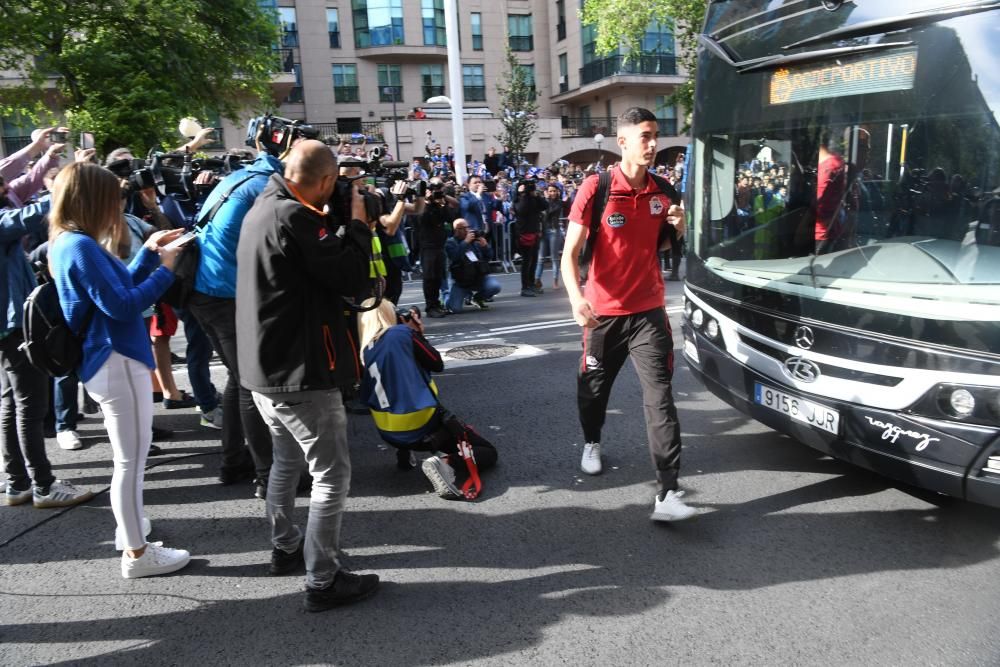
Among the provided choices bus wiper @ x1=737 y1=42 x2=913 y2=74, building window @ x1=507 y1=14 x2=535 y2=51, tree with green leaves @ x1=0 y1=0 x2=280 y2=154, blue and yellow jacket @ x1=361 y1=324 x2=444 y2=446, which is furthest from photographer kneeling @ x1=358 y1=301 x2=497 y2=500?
building window @ x1=507 y1=14 x2=535 y2=51

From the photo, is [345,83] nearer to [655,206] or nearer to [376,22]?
[376,22]

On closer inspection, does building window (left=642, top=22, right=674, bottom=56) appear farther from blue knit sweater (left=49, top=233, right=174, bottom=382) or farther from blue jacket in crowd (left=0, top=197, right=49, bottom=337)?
blue knit sweater (left=49, top=233, right=174, bottom=382)

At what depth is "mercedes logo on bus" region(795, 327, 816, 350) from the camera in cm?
369

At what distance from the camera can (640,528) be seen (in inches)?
148

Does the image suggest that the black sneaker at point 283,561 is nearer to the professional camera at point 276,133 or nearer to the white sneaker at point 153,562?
the white sneaker at point 153,562

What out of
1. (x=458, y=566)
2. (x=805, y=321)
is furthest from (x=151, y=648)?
(x=805, y=321)

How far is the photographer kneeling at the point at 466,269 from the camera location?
33.8 ft

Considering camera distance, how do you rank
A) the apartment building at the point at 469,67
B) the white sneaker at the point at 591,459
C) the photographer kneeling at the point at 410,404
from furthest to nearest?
the apartment building at the point at 469,67, the white sneaker at the point at 591,459, the photographer kneeling at the point at 410,404

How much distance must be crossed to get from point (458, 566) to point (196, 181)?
13.8ft

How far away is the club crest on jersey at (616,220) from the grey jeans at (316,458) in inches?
71.6

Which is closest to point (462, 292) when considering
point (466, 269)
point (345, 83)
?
point (466, 269)

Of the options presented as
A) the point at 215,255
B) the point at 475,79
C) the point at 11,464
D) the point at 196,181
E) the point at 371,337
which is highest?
the point at 475,79

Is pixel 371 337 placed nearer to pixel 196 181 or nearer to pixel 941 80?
pixel 196 181

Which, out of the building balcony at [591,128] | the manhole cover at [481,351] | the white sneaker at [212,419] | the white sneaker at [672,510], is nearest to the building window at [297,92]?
the building balcony at [591,128]
